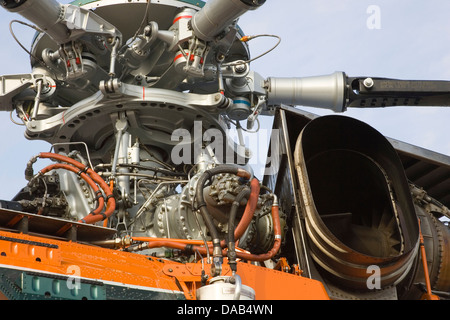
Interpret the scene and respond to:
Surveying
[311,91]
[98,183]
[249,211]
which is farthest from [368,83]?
[98,183]

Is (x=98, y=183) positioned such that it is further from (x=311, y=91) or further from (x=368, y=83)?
(x=368, y=83)

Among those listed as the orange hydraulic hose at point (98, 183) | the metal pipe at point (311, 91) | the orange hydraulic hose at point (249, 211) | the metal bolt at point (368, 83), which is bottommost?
the orange hydraulic hose at point (249, 211)

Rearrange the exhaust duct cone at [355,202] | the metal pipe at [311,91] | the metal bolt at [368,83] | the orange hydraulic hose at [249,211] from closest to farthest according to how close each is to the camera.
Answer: the orange hydraulic hose at [249,211] < the exhaust duct cone at [355,202] < the metal bolt at [368,83] < the metal pipe at [311,91]

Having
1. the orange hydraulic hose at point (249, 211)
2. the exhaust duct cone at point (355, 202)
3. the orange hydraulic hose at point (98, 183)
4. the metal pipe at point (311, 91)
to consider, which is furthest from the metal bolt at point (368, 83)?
the orange hydraulic hose at point (98, 183)

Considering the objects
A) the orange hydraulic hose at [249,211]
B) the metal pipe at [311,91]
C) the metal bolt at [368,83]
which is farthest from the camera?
the metal pipe at [311,91]

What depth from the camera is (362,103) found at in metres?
12.1

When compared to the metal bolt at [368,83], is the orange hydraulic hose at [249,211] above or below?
below

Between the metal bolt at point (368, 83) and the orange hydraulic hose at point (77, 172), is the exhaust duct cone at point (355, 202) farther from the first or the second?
the orange hydraulic hose at point (77, 172)

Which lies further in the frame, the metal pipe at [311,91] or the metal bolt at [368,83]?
the metal pipe at [311,91]

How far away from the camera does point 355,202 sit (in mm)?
11289

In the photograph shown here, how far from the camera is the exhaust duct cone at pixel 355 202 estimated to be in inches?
368
